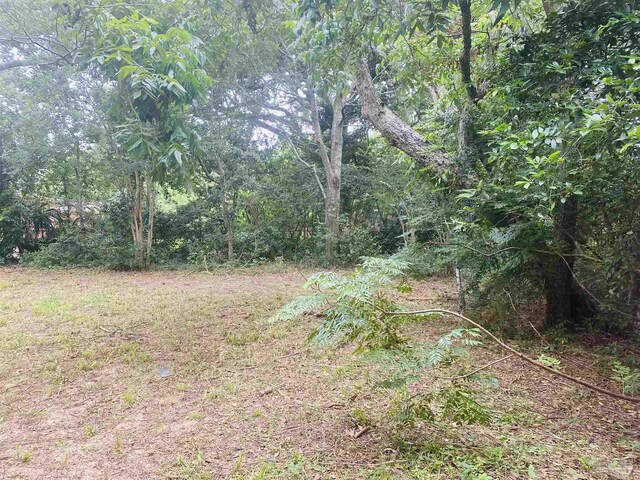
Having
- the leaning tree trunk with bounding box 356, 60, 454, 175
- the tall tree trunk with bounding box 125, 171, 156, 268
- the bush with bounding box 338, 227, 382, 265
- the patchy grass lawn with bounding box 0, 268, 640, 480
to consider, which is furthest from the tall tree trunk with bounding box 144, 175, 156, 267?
the leaning tree trunk with bounding box 356, 60, 454, 175

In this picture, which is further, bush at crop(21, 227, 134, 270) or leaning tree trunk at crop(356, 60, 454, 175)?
bush at crop(21, 227, 134, 270)

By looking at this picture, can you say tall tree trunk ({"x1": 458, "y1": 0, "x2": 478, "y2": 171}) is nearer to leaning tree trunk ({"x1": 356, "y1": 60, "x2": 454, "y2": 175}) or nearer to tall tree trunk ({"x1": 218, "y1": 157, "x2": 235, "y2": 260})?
leaning tree trunk ({"x1": 356, "y1": 60, "x2": 454, "y2": 175})

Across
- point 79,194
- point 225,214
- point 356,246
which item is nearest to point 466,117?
point 356,246

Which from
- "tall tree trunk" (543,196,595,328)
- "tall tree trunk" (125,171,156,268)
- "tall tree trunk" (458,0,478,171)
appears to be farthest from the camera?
"tall tree trunk" (125,171,156,268)

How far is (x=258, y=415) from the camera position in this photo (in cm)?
199

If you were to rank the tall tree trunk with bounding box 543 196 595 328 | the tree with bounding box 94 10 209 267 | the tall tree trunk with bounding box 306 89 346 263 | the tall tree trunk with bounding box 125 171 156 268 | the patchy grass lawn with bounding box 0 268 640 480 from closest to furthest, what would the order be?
the patchy grass lawn with bounding box 0 268 640 480, the tree with bounding box 94 10 209 267, the tall tree trunk with bounding box 543 196 595 328, the tall tree trunk with bounding box 125 171 156 268, the tall tree trunk with bounding box 306 89 346 263

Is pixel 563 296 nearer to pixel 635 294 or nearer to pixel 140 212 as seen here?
pixel 635 294

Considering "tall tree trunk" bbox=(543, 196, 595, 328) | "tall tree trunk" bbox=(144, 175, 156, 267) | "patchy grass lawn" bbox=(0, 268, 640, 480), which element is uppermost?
"tall tree trunk" bbox=(144, 175, 156, 267)

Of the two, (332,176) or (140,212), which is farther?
(332,176)

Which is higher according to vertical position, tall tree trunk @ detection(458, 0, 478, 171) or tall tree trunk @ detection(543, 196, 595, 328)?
tall tree trunk @ detection(458, 0, 478, 171)

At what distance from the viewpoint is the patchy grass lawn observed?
1.53m

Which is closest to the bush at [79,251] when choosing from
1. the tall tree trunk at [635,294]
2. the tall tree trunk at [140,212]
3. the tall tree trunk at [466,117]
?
the tall tree trunk at [140,212]

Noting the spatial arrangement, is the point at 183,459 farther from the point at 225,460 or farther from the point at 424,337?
the point at 424,337

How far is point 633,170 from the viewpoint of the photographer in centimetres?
203
